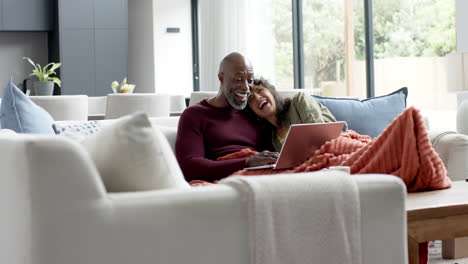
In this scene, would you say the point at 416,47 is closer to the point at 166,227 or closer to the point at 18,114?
the point at 18,114

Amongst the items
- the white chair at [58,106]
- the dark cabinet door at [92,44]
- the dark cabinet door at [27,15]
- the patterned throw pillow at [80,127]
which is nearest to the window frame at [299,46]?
the dark cabinet door at [92,44]

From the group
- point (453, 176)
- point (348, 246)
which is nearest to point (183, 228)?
point (348, 246)

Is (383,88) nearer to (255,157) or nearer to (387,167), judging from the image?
→ (255,157)

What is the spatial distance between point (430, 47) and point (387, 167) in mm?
4311

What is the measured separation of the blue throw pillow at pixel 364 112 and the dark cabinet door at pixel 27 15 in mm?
6565

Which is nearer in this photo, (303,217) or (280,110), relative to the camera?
(303,217)

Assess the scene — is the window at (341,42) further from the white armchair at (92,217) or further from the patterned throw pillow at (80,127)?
the white armchair at (92,217)

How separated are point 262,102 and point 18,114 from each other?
109cm

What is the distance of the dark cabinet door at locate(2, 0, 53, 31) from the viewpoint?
956cm

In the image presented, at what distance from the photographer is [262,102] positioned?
11.4ft

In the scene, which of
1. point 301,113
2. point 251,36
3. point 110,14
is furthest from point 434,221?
point 110,14

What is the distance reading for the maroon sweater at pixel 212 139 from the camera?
3.20 m

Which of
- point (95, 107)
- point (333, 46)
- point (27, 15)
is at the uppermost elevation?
point (27, 15)

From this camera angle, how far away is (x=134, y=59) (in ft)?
35.3
